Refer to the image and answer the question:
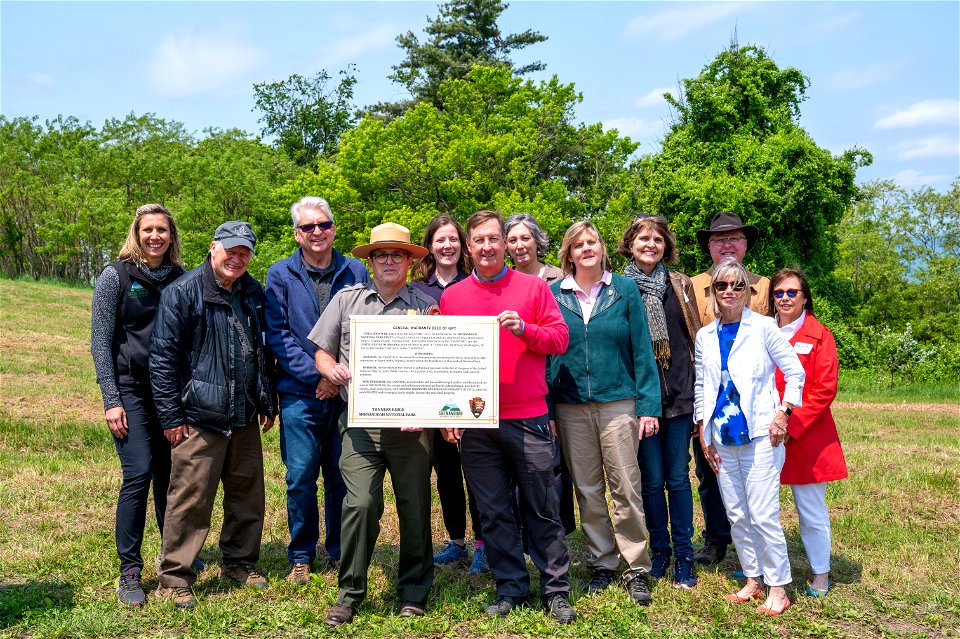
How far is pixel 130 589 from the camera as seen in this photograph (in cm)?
530

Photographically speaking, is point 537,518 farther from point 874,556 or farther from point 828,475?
point 874,556

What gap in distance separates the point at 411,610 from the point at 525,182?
89.2 ft

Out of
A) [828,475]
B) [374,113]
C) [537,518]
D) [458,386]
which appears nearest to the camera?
[458,386]

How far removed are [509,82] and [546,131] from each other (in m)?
2.74

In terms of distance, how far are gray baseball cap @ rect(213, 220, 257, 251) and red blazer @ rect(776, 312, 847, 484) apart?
4.05 meters

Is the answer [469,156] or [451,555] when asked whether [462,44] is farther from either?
[451,555]

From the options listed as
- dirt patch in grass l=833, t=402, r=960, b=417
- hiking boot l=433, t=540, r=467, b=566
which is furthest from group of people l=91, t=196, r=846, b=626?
dirt patch in grass l=833, t=402, r=960, b=417

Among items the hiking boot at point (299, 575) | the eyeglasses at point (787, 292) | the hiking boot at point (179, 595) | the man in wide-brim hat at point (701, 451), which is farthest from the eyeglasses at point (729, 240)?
the hiking boot at point (179, 595)

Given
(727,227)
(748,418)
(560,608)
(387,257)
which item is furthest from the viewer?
(727,227)

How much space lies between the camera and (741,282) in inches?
210

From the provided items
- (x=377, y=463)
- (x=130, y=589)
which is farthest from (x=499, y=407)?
(x=130, y=589)

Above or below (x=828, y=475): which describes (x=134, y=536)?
below

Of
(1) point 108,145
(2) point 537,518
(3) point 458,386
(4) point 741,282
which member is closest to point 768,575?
(2) point 537,518

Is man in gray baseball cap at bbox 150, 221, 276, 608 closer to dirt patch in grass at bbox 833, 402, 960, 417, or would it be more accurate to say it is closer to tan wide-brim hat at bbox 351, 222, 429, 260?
tan wide-brim hat at bbox 351, 222, 429, 260
